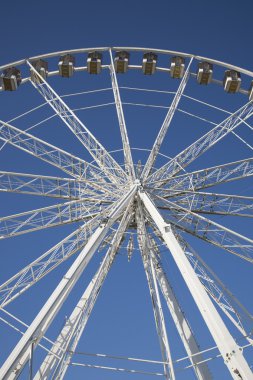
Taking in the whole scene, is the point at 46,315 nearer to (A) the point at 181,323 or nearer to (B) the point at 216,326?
(B) the point at 216,326

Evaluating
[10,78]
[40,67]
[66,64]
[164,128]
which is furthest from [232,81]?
[10,78]

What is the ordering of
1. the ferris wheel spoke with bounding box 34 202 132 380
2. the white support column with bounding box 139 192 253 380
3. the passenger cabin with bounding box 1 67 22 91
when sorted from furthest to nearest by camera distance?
the passenger cabin with bounding box 1 67 22 91, the ferris wheel spoke with bounding box 34 202 132 380, the white support column with bounding box 139 192 253 380

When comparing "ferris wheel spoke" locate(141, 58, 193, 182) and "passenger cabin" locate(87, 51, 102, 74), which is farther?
"passenger cabin" locate(87, 51, 102, 74)

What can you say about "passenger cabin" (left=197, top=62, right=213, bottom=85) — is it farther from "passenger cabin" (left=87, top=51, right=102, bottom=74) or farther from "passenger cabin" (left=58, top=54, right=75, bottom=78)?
"passenger cabin" (left=58, top=54, right=75, bottom=78)

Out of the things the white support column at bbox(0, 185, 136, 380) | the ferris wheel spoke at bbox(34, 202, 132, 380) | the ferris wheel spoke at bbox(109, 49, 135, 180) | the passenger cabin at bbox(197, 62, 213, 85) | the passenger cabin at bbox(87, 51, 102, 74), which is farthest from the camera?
the passenger cabin at bbox(87, 51, 102, 74)

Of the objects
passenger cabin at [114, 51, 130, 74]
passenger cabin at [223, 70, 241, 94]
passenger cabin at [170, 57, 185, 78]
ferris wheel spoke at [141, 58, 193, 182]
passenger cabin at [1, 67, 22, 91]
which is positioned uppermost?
passenger cabin at [114, 51, 130, 74]

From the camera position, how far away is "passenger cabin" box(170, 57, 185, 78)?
66.0 ft

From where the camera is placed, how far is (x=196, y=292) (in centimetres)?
938

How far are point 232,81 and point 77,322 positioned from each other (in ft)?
41.9

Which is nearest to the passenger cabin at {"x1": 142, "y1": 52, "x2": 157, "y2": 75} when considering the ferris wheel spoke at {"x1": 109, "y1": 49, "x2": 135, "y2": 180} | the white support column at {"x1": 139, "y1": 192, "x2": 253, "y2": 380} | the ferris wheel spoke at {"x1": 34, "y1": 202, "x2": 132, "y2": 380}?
the ferris wheel spoke at {"x1": 109, "y1": 49, "x2": 135, "y2": 180}

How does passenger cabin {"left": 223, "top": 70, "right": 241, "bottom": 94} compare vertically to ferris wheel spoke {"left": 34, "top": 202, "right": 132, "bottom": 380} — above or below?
above

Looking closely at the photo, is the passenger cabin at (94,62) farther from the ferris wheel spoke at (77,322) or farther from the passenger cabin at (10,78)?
the ferris wheel spoke at (77,322)

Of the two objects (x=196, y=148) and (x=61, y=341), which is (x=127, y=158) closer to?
(x=196, y=148)

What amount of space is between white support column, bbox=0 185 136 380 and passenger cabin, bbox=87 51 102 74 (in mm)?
10735
